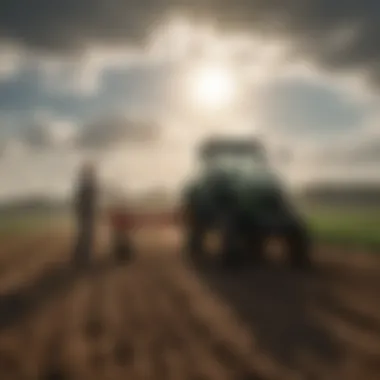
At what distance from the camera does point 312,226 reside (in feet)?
16.1

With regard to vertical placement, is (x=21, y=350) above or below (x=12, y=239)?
below

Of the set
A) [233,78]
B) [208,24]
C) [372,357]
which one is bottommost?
[372,357]

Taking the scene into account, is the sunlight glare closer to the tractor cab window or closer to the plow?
the tractor cab window

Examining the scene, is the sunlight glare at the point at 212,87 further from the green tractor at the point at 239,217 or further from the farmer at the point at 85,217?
the green tractor at the point at 239,217

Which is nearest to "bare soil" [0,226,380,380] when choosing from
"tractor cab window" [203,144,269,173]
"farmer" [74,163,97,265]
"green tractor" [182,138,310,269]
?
"farmer" [74,163,97,265]

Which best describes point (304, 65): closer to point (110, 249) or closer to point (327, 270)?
point (327, 270)

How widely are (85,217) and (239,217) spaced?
1.34 meters

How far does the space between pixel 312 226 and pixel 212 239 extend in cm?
122

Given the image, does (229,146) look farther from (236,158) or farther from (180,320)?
(180,320)

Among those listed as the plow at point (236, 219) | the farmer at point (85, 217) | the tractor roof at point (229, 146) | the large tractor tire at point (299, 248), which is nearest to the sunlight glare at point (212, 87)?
the tractor roof at point (229, 146)

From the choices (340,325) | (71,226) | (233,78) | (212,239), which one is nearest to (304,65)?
(233,78)

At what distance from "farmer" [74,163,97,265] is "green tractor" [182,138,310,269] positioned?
2.48ft

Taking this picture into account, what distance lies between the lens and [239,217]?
17.5 ft

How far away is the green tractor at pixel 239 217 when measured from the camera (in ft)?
16.9
